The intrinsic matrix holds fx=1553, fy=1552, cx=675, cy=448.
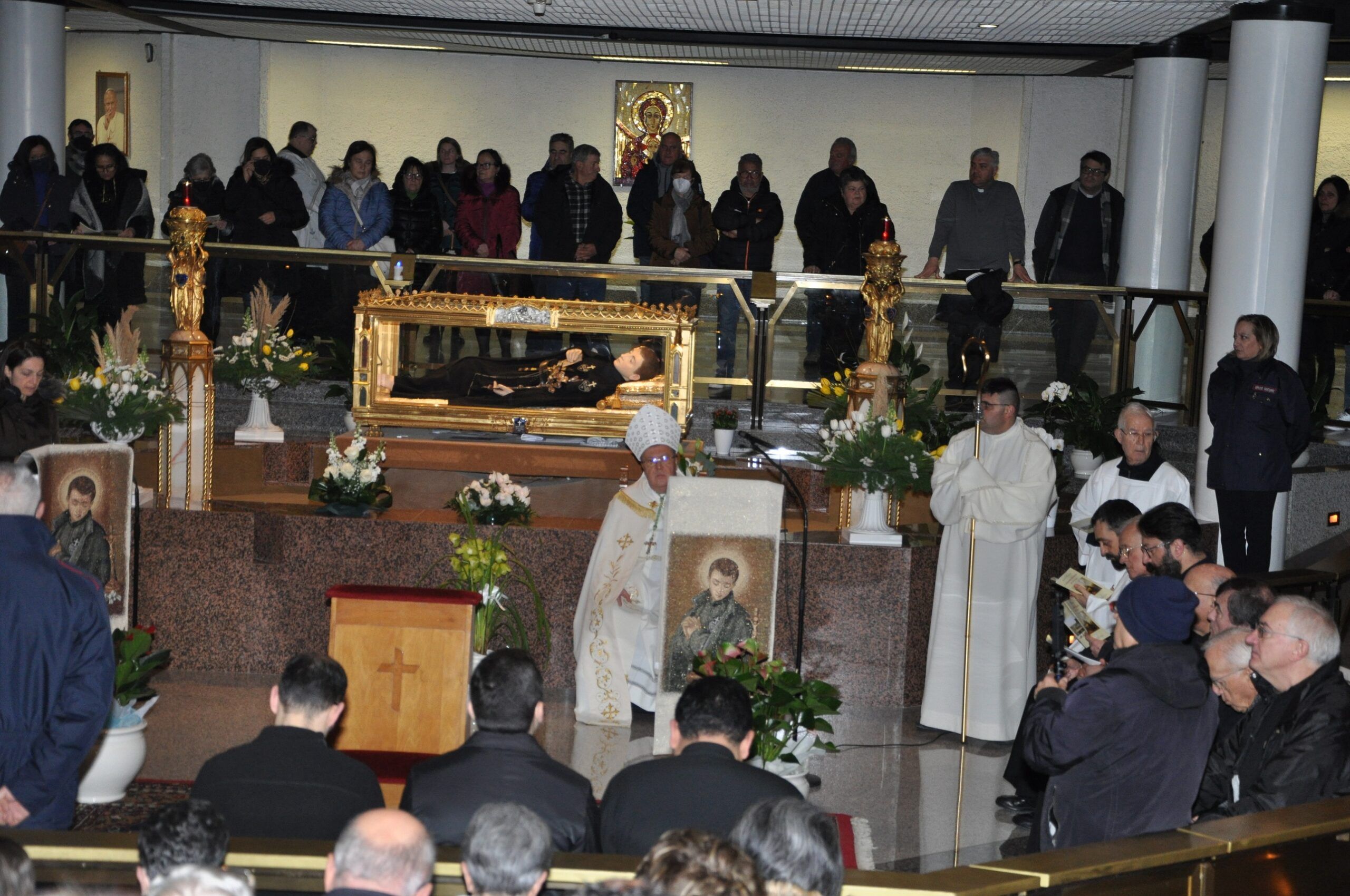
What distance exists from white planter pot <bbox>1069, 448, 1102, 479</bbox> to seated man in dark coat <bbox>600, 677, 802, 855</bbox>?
7.73m

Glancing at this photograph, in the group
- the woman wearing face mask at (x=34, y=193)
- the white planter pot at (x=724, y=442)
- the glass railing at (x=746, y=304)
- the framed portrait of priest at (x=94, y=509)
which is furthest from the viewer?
the woman wearing face mask at (x=34, y=193)

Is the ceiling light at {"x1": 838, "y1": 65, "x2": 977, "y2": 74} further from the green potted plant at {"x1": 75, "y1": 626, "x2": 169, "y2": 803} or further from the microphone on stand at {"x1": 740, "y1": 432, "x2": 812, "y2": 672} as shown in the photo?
the green potted plant at {"x1": 75, "y1": 626, "x2": 169, "y2": 803}

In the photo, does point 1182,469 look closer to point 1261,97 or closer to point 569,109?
point 1261,97

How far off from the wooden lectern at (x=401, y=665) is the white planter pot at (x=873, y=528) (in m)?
2.80

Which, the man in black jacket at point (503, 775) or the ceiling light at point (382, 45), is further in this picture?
the ceiling light at point (382, 45)

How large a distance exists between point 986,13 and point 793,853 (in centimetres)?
1077

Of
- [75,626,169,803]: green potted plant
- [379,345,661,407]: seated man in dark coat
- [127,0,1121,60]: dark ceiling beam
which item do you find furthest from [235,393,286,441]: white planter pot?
[127,0,1121,60]: dark ceiling beam

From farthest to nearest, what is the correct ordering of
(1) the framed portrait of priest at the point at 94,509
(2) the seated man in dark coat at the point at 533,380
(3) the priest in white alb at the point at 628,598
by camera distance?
(2) the seated man in dark coat at the point at 533,380, (3) the priest in white alb at the point at 628,598, (1) the framed portrait of priest at the point at 94,509

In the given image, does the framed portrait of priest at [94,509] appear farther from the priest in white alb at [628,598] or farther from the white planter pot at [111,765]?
the priest in white alb at [628,598]

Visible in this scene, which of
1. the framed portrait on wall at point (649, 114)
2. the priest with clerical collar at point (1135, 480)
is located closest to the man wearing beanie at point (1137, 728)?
the priest with clerical collar at point (1135, 480)

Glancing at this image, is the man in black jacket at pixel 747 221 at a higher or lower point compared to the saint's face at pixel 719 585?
higher

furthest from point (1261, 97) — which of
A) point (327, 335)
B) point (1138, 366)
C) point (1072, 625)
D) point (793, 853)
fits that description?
point (793, 853)

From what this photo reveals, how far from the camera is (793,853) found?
3.17m

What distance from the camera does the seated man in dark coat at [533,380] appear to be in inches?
422
